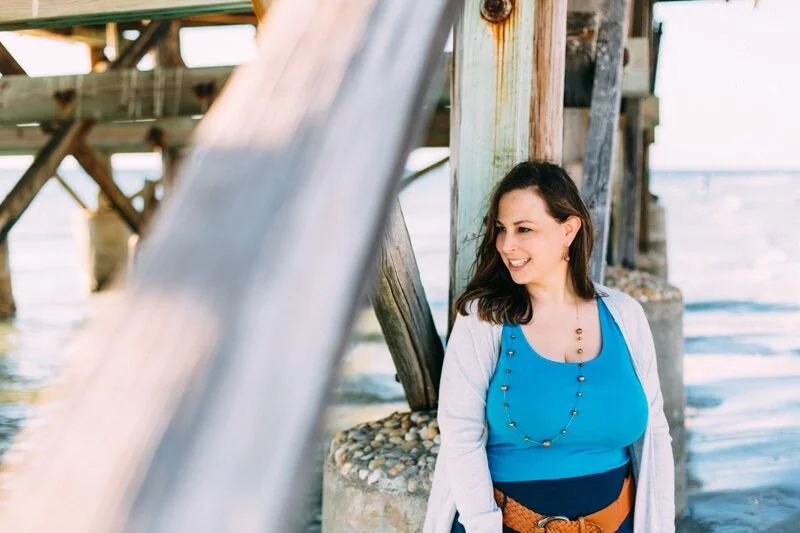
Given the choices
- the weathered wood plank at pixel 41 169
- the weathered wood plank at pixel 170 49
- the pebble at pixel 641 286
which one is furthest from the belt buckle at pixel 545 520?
the weathered wood plank at pixel 170 49

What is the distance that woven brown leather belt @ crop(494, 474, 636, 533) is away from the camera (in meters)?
2.03

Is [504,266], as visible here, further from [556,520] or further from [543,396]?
[556,520]

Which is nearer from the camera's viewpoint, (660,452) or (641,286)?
(660,452)

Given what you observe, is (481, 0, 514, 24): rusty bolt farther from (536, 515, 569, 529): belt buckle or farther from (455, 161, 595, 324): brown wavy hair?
(536, 515, 569, 529): belt buckle

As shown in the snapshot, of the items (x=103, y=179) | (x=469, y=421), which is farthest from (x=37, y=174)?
(x=469, y=421)

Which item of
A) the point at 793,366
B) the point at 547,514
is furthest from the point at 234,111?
the point at 793,366

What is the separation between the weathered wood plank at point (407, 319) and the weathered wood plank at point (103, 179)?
436 cm

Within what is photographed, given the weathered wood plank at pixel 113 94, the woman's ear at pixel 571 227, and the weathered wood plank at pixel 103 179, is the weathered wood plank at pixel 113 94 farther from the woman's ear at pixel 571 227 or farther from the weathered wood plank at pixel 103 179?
the woman's ear at pixel 571 227

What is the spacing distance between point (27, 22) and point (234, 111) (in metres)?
3.40

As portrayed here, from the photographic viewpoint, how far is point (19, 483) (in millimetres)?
410

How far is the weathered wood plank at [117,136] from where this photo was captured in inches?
333

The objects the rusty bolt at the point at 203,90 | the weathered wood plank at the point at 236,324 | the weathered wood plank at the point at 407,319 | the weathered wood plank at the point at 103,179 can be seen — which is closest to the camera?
the weathered wood plank at the point at 236,324

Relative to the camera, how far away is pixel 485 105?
2309 mm

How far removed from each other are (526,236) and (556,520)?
69 cm
